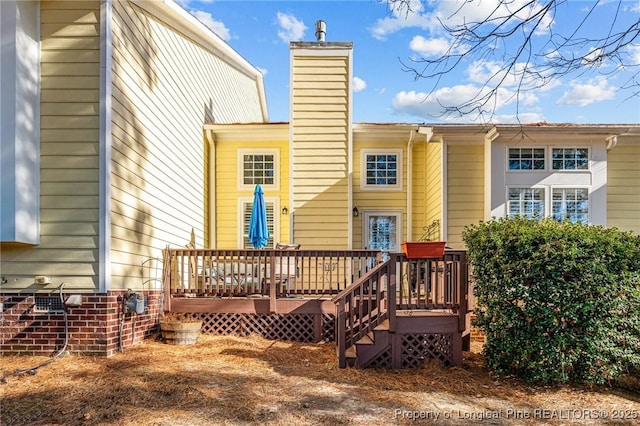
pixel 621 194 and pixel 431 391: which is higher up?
pixel 621 194

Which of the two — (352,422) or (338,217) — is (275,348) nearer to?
(352,422)

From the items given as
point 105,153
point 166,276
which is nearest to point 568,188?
point 166,276

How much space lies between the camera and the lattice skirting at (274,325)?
6.71 m

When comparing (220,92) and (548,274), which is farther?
(220,92)

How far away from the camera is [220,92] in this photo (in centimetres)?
1107

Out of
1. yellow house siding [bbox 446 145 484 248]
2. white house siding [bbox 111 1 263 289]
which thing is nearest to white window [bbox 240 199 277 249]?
white house siding [bbox 111 1 263 289]

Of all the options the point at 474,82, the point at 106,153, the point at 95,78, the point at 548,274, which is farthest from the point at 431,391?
the point at 95,78

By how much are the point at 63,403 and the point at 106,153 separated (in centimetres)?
285

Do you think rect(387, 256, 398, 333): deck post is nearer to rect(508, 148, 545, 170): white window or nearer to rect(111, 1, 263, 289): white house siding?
rect(111, 1, 263, 289): white house siding

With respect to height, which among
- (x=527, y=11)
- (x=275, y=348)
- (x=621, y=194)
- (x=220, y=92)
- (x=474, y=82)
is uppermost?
(x=220, y=92)

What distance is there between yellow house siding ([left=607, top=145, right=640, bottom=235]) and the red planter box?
581 cm

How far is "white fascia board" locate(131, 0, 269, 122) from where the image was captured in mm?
6840

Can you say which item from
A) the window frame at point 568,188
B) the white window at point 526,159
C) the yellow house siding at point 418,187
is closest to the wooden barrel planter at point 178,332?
the yellow house siding at point 418,187

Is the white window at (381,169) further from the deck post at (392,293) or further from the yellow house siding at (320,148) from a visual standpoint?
the deck post at (392,293)
